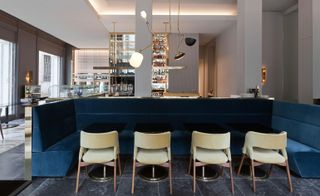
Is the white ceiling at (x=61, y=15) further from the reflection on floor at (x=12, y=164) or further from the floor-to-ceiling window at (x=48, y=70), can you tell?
the reflection on floor at (x=12, y=164)

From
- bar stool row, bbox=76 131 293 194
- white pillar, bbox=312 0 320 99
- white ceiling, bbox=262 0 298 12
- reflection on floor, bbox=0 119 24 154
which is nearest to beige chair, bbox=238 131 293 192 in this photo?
bar stool row, bbox=76 131 293 194

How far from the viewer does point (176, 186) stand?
2.61 metres

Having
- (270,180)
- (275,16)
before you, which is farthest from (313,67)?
(270,180)

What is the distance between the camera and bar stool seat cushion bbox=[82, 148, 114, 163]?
248 centimetres

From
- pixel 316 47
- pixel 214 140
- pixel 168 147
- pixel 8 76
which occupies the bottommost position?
pixel 168 147

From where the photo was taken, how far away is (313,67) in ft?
17.1

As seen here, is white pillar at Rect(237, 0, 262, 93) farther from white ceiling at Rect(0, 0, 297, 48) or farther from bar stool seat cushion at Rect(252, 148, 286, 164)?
bar stool seat cushion at Rect(252, 148, 286, 164)

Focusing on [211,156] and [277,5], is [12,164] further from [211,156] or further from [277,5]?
[277,5]

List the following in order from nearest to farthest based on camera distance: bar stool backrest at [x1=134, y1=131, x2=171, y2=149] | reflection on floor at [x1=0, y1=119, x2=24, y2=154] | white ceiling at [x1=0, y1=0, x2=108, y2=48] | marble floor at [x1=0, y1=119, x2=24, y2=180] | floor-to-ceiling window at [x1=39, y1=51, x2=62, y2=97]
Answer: bar stool backrest at [x1=134, y1=131, x2=171, y2=149] < marble floor at [x1=0, y1=119, x2=24, y2=180] < reflection on floor at [x1=0, y1=119, x2=24, y2=154] < white ceiling at [x1=0, y1=0, x2=108, y2=48] < floor-to-ceiling window at [x1=39, y1=51, x2=62, y2=97]

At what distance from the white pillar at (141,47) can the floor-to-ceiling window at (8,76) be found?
5150 mm

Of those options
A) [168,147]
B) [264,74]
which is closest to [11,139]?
[168,147]

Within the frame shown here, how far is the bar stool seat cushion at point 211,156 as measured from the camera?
97.7 inches

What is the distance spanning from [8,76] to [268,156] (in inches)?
327

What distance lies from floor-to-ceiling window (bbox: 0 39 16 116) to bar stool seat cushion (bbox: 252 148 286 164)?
788 centimetres
